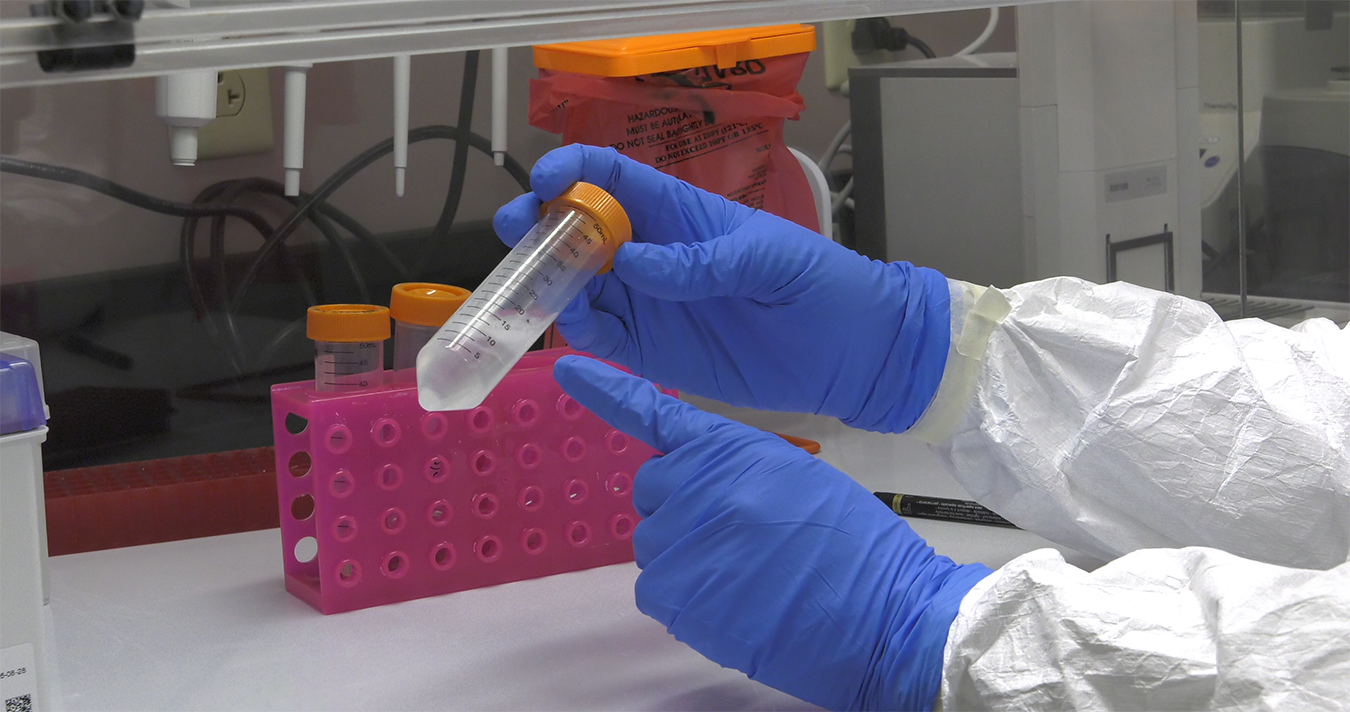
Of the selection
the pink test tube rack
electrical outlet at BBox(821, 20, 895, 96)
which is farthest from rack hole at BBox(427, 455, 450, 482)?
electrical outlet at BBox(821, 20, 895, 96)

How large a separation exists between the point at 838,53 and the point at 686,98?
662 millimetres

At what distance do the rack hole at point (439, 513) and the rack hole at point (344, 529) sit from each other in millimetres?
60

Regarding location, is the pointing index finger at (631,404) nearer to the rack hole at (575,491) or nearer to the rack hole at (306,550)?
the rack hole at (575,491)

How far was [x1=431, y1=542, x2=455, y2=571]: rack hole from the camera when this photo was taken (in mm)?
951

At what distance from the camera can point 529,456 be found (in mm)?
978

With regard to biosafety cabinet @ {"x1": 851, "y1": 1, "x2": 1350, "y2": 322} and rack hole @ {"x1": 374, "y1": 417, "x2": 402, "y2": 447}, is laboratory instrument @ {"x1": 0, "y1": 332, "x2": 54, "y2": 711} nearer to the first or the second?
rack hole @ {"x1": 374, "y1": 417, "x2": 402, "y2": 447}

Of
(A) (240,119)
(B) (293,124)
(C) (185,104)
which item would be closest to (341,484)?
(C) (185,104)

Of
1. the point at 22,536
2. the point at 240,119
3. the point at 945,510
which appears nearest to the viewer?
the point at 22,536

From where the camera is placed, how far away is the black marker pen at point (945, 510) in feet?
3.55

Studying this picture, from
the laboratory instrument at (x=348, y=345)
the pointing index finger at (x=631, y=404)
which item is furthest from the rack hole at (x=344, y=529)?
the pointing index finger at (x=631, y=404)

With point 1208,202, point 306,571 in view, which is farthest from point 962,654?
point 1208,202

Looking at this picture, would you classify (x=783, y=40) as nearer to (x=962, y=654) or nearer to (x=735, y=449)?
(x=735, y=449)

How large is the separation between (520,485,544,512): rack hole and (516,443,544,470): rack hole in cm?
2

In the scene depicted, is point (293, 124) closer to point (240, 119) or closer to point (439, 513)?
point (240, 119)
